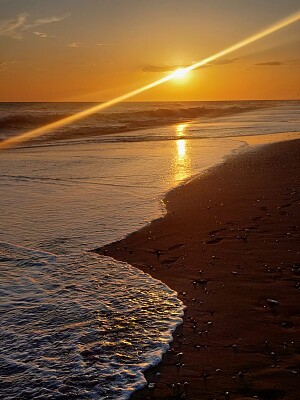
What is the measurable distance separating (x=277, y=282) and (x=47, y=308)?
2.96 meters

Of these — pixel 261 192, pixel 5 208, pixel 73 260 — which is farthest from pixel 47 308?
pixel 261 192

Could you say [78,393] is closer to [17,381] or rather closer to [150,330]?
[17,381]

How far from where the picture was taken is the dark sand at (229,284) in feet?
12.7

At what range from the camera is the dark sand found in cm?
388

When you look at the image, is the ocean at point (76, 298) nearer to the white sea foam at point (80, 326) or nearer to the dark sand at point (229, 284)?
the white sea foam at point (80, 326)

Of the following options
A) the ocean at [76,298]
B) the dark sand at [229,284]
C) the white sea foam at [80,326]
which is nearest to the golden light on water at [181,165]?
the ocean at [76,298]

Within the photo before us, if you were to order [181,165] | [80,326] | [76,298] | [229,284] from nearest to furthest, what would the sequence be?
[80,326], [76,298], [229,284], [181,165]

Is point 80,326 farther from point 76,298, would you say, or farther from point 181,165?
point 181,165

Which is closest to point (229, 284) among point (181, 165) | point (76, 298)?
point (76, 298)

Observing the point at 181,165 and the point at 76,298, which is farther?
the point at 181,165

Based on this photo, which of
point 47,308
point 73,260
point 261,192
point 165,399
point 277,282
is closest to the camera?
point 165,399

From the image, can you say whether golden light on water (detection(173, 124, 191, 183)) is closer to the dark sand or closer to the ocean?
the ocean

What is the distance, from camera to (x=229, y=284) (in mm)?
5801

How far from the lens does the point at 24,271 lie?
6430 mm
